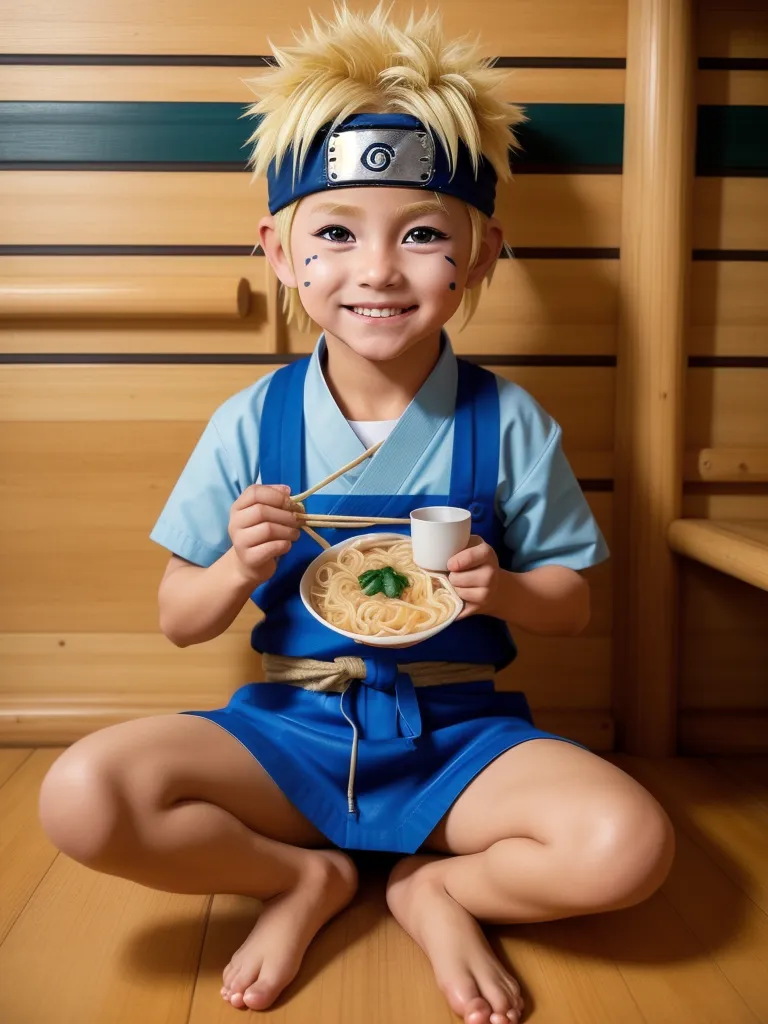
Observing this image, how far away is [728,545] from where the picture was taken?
1.61 meters

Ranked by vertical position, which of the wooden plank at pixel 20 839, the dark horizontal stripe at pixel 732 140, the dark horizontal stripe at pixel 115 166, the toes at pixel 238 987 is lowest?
the wooden plank at pixel 20 839

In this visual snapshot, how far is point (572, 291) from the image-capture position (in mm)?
1886

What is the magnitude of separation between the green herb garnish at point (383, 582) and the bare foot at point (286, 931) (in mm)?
402

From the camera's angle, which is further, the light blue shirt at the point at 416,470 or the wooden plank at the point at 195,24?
the wooden plank at the point at 195,24

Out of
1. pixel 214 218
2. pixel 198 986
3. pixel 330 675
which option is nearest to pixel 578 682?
pixel 330 675

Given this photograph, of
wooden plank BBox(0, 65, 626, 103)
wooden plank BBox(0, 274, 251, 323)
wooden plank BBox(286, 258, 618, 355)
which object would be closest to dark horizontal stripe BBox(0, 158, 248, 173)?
wooden plank BBox(0, 65, 626, 103)

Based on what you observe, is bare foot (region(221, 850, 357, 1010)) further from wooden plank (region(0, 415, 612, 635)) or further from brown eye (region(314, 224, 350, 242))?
brown eye (region(314, 224, 350, 242))

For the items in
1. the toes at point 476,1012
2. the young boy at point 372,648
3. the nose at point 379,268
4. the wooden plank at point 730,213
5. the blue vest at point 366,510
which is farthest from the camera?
the wooden plank at point 730,213

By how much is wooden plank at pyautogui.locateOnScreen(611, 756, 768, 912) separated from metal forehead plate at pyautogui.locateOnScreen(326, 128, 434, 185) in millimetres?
1154

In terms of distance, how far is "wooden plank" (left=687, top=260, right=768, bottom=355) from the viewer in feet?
6.22

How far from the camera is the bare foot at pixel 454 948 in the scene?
113cm

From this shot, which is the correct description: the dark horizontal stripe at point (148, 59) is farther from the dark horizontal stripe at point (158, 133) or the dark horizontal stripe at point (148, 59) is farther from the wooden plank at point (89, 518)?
the wooden plank at point (89, 518)

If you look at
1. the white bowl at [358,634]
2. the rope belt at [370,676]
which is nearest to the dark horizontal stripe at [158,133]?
the white bowl at [358,634]

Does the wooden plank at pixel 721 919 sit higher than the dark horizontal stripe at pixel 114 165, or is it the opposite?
the dark horizontal stripe at pixel 114 165
